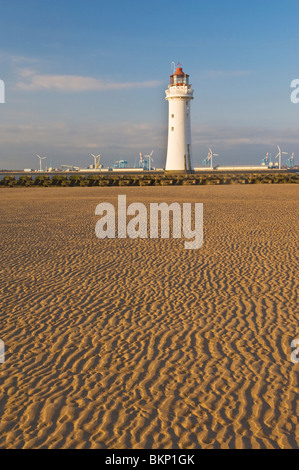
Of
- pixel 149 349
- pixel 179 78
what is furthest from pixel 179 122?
pixel 149 349

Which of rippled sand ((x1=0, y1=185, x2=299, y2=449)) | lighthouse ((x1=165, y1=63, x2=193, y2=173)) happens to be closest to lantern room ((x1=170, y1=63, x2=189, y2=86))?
lighthouse ((x1=165, y1=63, x2=193, y2=173))

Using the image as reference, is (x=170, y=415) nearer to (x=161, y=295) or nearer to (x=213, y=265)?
(x=161, y=295)

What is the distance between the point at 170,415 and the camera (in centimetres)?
461

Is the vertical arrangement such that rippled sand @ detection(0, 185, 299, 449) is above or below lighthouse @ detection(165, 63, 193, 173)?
Answer: below

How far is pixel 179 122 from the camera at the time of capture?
60.1 meters

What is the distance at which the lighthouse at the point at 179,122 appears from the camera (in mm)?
59750

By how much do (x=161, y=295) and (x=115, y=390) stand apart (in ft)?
12.1

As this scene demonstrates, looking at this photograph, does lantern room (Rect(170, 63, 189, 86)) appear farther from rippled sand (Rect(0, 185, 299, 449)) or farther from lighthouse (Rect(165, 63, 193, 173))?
rippled sand (Rect(0, 185, 299, 449))

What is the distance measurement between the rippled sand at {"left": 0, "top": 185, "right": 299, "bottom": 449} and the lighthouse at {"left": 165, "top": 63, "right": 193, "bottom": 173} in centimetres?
4942

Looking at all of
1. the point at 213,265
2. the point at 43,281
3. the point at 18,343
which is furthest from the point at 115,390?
the point at 213,265

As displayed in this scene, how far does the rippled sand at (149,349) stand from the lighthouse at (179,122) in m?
49.4

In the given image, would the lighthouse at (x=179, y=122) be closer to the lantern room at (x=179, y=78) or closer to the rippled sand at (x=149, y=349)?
the lantern room at (x=179, y=78)

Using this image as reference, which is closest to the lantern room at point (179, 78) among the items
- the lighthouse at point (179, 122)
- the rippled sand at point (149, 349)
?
the lighthouse at point (179, 122)

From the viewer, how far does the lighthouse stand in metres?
59.8
